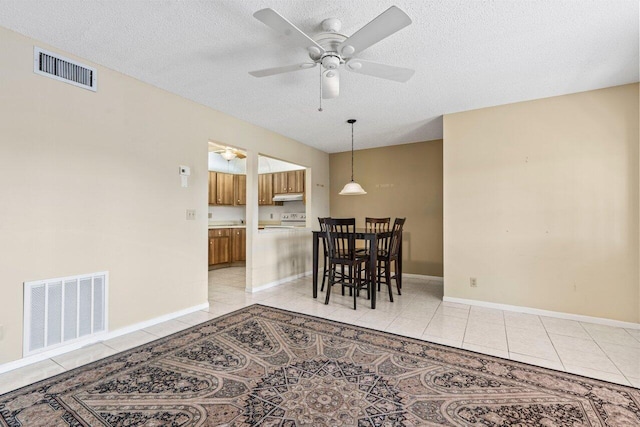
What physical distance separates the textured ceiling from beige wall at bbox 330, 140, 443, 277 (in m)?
1.75

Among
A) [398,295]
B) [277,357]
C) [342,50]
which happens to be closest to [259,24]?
[342,50]

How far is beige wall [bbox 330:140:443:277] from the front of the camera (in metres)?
5.21

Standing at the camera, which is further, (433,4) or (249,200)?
(249,200)

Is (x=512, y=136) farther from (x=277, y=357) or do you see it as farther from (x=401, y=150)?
(x=277, y=357)

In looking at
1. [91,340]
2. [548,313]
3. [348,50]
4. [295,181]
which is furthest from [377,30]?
[295,181]

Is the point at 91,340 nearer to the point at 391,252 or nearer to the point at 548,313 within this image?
the point at 391,252

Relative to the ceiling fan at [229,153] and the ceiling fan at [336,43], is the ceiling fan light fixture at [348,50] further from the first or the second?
the ceiling fan at [229,153]

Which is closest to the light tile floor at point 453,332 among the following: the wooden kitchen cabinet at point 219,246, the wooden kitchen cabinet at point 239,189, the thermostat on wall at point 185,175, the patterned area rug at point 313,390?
the patterned area rug at point 313,390

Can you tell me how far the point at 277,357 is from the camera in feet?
7.55

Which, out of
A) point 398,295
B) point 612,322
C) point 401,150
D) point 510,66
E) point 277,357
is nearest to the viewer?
point 277,357

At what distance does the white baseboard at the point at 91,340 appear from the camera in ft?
7.02

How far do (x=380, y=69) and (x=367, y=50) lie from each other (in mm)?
349

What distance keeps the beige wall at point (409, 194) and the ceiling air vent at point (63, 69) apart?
174 inches

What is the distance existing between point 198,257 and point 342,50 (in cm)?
279
